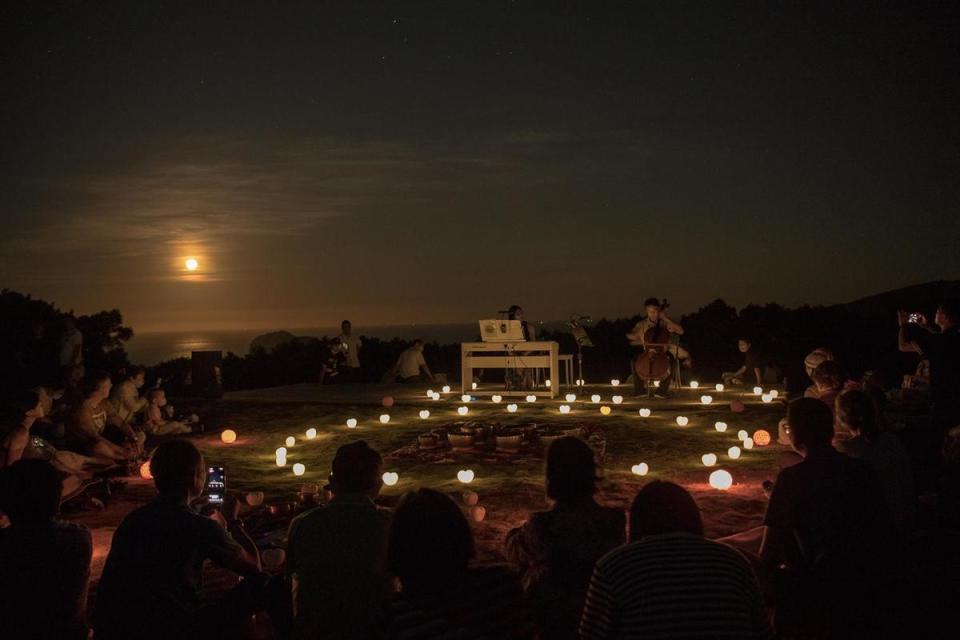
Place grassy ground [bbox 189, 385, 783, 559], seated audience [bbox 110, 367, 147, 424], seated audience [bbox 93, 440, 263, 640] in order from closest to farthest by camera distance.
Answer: seated audience [bbox 93, 440, 263, 640]
grassy ground [bbox 189, 385, 783, 559]
seated audience [bbox 110, 367, 147, 424]

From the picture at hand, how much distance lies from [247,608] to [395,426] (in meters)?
8.83

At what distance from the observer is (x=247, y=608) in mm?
3527

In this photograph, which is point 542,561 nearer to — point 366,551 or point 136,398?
point 366,551

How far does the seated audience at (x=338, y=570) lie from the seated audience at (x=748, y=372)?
13387 mm

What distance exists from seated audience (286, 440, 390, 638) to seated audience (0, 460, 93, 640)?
3.03 feet

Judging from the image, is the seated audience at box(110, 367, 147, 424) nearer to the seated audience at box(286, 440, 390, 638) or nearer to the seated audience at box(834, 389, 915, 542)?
the seated audience at box(286, 440, 390, 638)

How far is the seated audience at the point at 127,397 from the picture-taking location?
1053 centimetres

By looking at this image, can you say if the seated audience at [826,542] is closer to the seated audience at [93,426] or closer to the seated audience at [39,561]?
the seated audience at [39,561]

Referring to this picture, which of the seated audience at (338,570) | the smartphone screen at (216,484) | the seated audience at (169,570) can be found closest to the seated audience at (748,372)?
the smartphone screen at (216,484)

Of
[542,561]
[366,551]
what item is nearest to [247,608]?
[366,551]

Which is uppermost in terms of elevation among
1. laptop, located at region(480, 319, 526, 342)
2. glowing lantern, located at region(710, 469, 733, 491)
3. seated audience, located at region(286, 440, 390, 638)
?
laptop, located at region(480, 319, 526, 342)

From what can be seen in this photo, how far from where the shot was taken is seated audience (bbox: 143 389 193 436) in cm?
1120

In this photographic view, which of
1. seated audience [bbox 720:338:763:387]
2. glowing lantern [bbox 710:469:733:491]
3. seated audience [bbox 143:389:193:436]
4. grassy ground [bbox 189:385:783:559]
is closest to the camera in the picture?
grassy ground [bbox 189:385:783:559]

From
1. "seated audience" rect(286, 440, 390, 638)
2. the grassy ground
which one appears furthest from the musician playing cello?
"seated audience" rect(286, 440, 390, 638)
